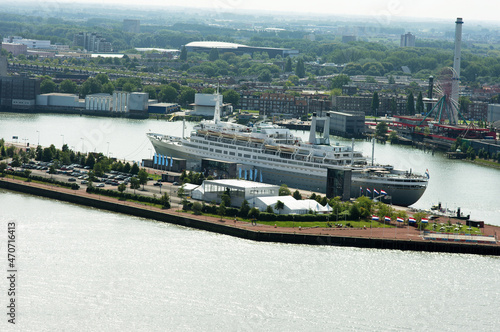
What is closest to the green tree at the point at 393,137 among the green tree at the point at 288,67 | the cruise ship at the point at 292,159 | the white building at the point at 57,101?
the cruise ship at the point at 292,159

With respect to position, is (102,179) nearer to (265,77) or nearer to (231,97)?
(231,97)

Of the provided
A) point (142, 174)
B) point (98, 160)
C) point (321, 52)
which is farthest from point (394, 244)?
point (321, 52)

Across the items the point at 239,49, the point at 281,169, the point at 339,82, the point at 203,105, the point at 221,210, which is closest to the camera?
the point at 221,210

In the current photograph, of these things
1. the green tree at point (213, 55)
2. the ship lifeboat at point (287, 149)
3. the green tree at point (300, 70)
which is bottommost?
the ship lifeboat at point (287, 149)

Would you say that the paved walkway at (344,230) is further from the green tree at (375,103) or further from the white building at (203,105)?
the green tree at (375,103)

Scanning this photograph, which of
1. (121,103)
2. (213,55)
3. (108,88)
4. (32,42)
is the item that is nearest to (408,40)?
(213,55)

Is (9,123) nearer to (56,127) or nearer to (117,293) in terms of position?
(56,127)
